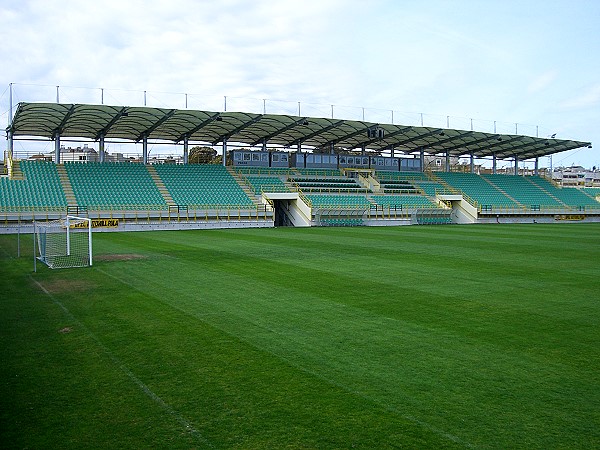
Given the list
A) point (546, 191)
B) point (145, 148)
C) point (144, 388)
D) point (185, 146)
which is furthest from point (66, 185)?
point (546, 191)

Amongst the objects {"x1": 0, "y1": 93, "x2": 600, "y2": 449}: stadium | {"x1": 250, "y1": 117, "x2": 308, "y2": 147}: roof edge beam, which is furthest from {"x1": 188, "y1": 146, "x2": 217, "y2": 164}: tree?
{"x1": 0, "y1": 93, "x2": 600, "y2": 449}: stadium

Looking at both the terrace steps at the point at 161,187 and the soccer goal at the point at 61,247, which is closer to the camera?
the soccer goal at the point at 61,247

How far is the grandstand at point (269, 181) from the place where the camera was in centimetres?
3872

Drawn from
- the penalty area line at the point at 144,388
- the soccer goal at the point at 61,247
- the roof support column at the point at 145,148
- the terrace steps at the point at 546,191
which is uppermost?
the roof support column at the point at 145,148

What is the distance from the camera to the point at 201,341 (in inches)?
350

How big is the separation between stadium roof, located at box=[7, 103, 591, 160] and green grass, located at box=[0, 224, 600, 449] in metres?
24.9

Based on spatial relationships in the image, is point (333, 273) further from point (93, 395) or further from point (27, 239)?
point (27, 239)

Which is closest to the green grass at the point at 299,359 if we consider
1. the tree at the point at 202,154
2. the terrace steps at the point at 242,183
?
the terrace steps at the point at 242,183

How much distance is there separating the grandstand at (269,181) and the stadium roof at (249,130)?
122mm

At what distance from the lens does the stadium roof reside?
127 ft

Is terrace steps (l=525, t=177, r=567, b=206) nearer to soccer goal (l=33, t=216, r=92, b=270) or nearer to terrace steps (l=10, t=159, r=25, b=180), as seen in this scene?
soccer goal (l=33, t=216, r=92, b=270)

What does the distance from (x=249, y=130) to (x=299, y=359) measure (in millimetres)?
41250

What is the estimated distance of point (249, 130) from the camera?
47.7 metres

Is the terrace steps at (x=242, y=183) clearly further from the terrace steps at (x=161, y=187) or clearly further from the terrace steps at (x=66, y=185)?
the terrace steps at (x=66, y=185)
